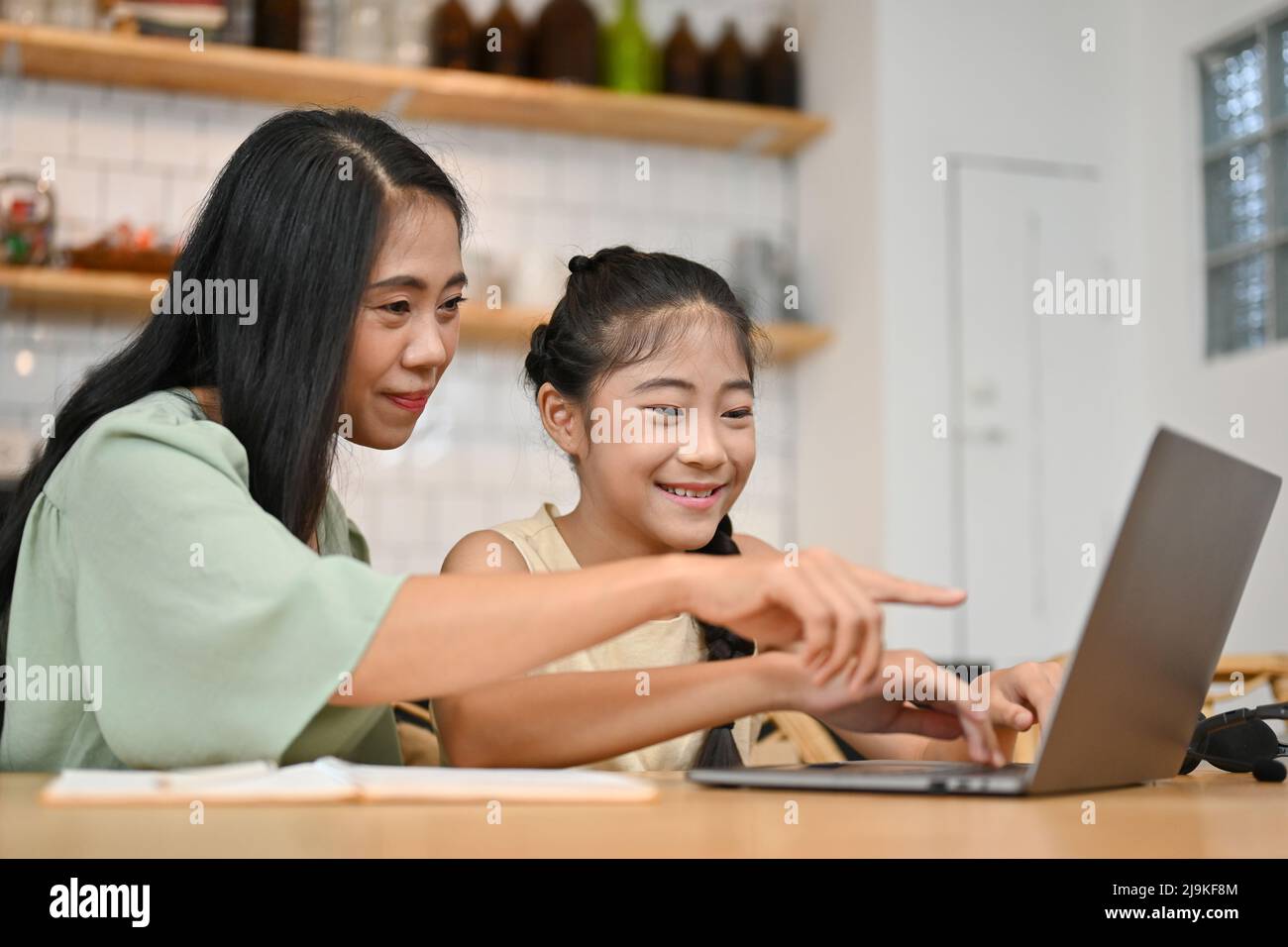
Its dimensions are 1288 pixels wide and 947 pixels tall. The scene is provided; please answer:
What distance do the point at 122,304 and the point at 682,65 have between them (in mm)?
1515

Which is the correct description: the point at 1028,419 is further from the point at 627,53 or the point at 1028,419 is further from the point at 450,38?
the point at 450,38

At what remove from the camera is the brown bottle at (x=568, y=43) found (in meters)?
3.49

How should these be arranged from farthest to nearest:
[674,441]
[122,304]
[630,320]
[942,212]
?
[942,212] < [122,304] < [630,320] < [674,441]

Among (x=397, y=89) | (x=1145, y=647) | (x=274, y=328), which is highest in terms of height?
(x=397, y=89)

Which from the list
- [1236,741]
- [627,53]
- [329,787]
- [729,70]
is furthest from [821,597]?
[729,70]

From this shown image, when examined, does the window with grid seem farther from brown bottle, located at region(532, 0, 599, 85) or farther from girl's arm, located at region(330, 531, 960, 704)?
girl's arm, located at region(330, 531, 960, 704)

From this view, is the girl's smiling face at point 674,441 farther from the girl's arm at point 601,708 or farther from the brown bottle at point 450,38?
the brown bottle at point 450,38

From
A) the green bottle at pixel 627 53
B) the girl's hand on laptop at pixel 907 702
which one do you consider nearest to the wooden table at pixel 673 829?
the girl's hand on laptop at pixel 907 702

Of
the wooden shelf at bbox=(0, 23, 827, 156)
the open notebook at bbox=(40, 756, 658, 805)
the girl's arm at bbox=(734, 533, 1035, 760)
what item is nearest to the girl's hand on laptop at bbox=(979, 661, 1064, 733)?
the girl's arm at bbox=(734, 533, 1035, 760)

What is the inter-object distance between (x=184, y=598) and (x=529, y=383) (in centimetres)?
99

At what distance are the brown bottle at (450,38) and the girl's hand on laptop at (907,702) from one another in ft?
8.77

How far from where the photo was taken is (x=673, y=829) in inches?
24.8

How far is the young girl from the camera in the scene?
109 centimetres

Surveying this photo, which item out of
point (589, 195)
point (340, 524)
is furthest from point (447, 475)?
point (340, 524)
